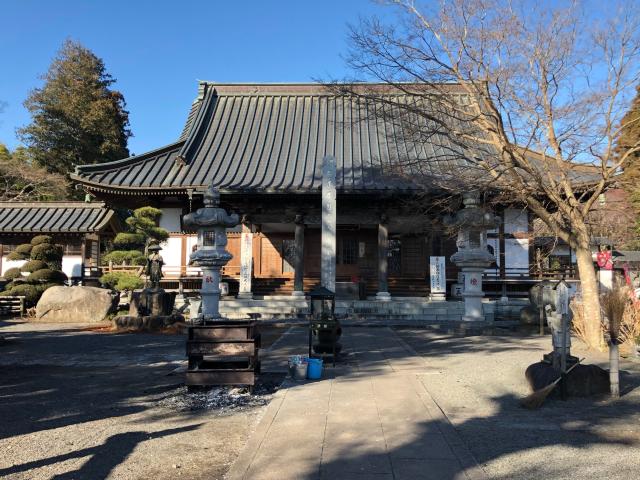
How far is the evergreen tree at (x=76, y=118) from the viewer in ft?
102

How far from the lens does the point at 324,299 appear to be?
849cm

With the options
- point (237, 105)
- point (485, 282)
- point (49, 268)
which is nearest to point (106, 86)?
point (237, 105)

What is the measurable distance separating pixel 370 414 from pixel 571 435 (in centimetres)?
194

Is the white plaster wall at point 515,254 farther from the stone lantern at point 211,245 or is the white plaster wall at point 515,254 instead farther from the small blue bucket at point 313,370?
the small blue bucket at point 313,370

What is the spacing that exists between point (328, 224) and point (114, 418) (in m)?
10.7

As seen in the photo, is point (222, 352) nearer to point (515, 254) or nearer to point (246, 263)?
point (246, 263)

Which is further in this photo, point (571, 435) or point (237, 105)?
point (237, 105)

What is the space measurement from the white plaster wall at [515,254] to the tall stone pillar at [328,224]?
793 centimetres

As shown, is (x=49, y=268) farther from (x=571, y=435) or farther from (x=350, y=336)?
(x=571, y=435)

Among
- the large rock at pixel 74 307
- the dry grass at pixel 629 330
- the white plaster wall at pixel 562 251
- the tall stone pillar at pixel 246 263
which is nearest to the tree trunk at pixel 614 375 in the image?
the dry grass at pixel 629 330

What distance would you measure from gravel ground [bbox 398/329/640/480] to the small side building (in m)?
17.5

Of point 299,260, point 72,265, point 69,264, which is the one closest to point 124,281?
point 299,260

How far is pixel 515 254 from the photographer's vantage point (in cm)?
1900

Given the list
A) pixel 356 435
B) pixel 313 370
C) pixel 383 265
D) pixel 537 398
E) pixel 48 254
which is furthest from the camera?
pixel 48 254
